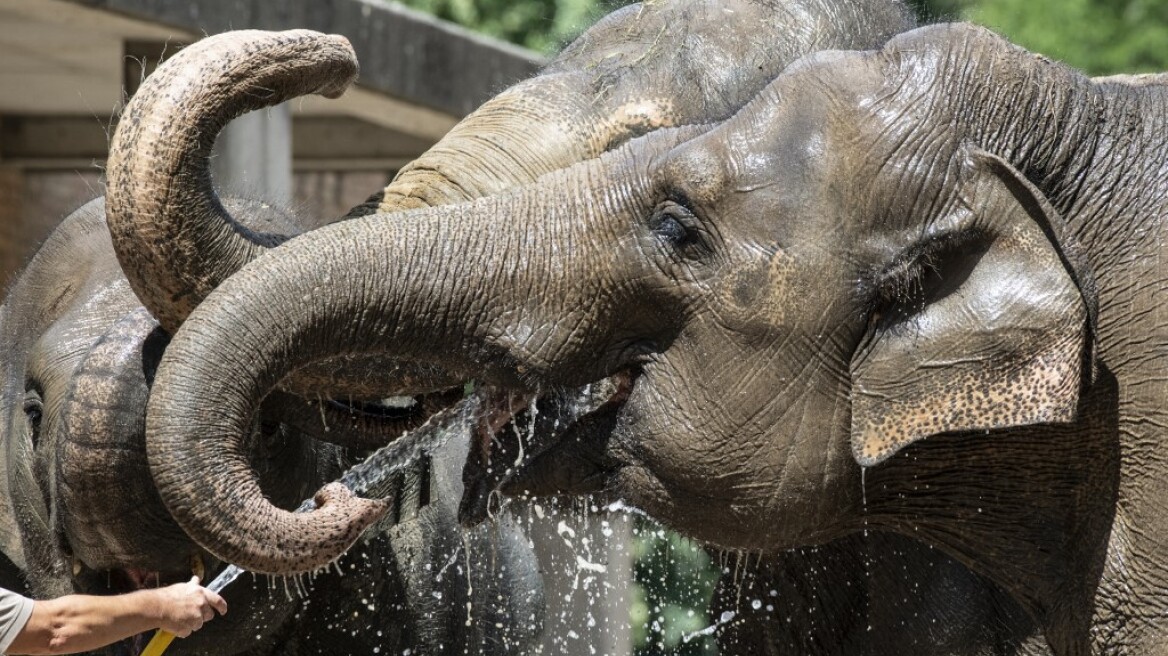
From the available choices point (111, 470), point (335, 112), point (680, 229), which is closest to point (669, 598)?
point (335, 112)

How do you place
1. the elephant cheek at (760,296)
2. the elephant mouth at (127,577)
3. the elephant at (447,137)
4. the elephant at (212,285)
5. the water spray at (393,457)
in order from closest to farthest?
the elephant cheek at (760,296) < the elephant at (447,137) < the elephant at (212,285) < the water spray at (393,457) < the elephant mouth at (127,577)

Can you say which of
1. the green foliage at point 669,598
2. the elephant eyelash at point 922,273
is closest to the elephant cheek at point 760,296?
the elephant eyelash at point 922,273

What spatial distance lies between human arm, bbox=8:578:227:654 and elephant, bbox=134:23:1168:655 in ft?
1.74

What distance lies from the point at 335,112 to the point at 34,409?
543cm

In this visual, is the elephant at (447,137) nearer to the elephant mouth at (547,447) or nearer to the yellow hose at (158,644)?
the elephant mouth at (547,447)

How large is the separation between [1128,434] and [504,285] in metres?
1.04

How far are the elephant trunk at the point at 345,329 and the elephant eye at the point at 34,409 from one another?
1534mm

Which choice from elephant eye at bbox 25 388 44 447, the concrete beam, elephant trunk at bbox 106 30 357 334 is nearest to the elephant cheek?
elephant trunk at bbox 106 30 357 334

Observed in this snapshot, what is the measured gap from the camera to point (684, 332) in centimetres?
327

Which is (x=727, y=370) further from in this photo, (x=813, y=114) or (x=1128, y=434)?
(x=1128, y=434)

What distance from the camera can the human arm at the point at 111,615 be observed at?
351 cm

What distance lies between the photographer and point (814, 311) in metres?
3.21

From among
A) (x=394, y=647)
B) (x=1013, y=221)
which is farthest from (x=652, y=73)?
(x=394, y=647)

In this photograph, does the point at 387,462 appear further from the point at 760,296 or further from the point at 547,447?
the point at 760,296
